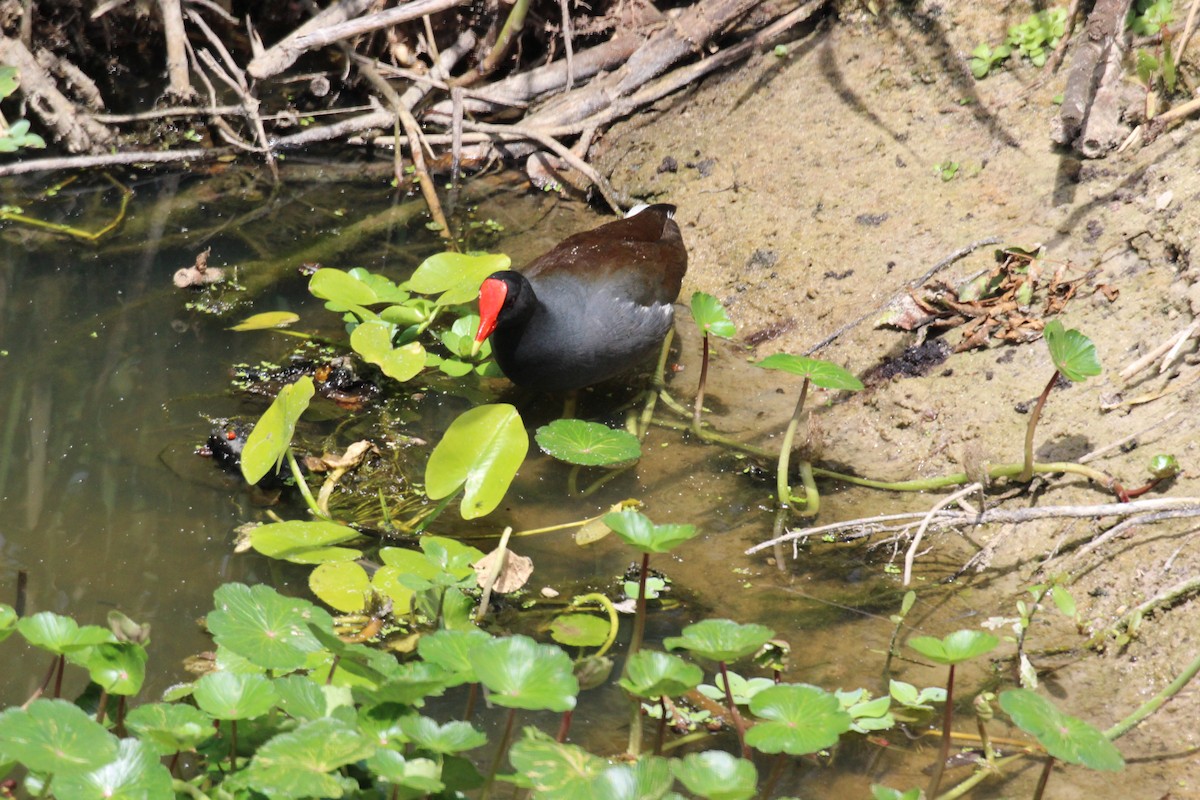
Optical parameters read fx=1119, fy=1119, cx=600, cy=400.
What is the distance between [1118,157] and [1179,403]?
1183 millimetres

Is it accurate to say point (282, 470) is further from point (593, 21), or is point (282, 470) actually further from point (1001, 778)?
point (593, 21)

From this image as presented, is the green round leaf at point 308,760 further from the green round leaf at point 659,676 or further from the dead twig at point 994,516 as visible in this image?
the dead twig at point 994,516

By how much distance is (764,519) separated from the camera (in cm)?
337

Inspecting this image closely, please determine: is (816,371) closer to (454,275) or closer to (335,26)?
(454,275)

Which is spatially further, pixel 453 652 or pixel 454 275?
pixel 454 275

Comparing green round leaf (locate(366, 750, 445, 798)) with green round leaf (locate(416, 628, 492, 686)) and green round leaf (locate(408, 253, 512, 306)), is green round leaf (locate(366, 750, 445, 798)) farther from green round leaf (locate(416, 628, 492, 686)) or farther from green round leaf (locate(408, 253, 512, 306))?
green round leaf (locate(408, 253, 512, 306))

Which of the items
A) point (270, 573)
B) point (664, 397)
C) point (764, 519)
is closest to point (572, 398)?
point (664, 397)

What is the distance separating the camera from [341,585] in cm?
289

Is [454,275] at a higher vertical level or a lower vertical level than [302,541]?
higher

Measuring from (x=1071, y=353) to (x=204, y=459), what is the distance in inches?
100

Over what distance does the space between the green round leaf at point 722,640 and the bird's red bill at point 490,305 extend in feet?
5.73

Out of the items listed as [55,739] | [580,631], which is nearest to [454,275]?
[580,631]

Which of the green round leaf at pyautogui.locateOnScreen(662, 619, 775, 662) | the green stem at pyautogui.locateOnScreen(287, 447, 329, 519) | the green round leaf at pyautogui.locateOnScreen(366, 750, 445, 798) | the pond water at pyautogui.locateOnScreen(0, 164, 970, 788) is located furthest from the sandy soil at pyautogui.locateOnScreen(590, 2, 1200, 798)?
the green stem at pyautogui.locateOnScreen(287, 447, 329, 519)

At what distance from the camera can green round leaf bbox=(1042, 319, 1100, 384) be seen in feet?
9.47
